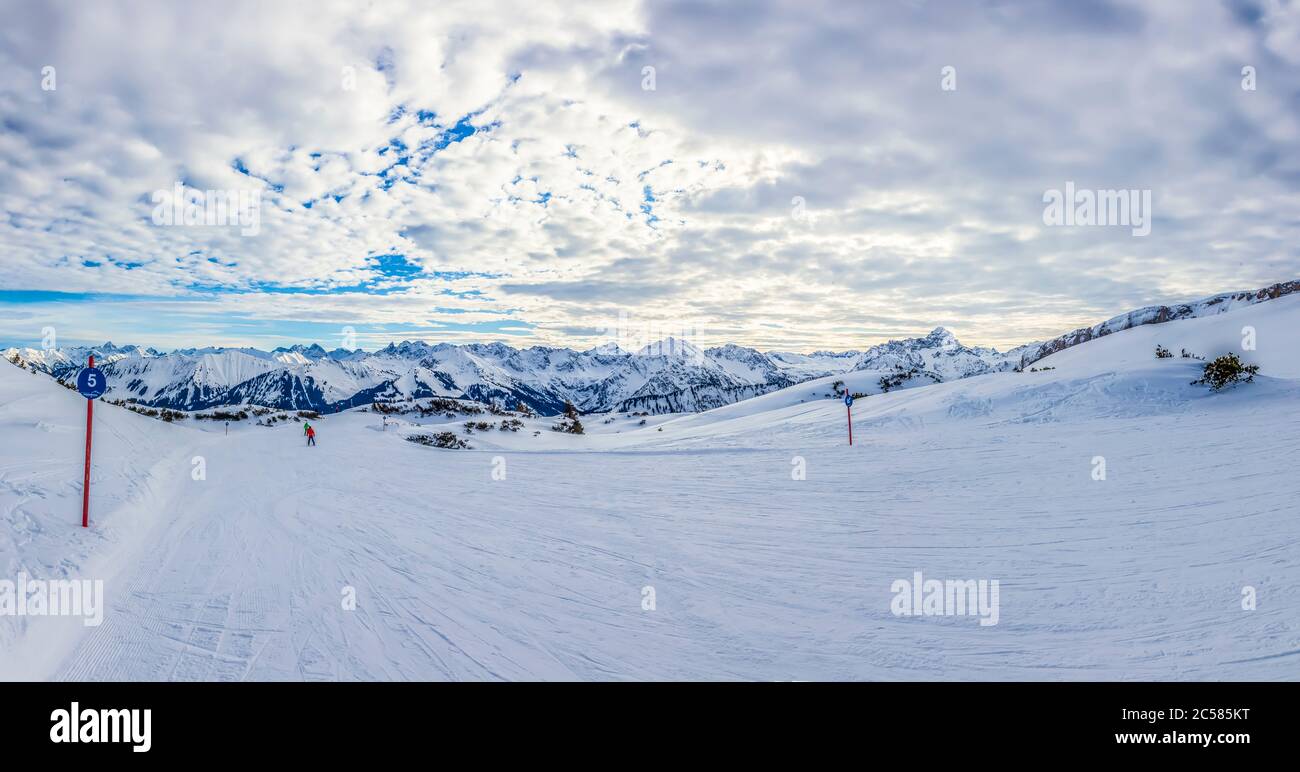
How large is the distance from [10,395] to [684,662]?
25.4 m

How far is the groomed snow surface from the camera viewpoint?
4.57m

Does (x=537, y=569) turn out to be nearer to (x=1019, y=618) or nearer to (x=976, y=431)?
(x=1019, y=618)

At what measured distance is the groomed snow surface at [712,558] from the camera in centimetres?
457

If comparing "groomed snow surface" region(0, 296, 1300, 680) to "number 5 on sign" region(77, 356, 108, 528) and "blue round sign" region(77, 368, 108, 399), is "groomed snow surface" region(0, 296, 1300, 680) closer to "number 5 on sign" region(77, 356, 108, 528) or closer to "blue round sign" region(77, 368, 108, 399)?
"number 5 on sign" region(77, 356, 108, 528)

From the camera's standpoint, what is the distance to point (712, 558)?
7238 mm

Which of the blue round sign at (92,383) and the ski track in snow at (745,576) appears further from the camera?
the blue round sign at (92,383)

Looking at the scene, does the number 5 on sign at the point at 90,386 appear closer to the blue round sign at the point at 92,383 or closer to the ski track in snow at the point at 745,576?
the blue round sign at the point at 92,383
